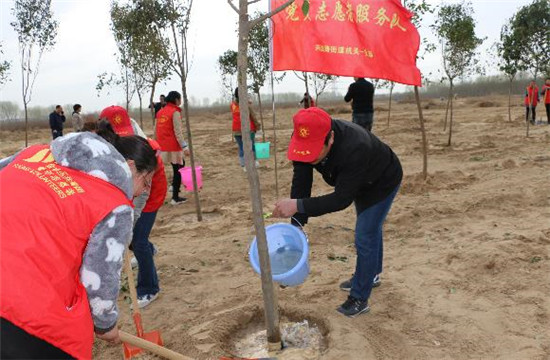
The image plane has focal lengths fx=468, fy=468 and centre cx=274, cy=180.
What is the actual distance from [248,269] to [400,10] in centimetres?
361

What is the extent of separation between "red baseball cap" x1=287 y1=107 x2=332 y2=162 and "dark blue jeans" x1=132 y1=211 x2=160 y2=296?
4.65 ft

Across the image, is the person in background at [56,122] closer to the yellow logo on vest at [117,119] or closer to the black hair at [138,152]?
the yellow logo on vest at [117,119]

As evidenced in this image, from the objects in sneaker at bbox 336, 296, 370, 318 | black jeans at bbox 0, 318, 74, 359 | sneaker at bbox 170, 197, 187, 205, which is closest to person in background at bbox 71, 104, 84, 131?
sneaker at bbox 170, 197, 187, 205

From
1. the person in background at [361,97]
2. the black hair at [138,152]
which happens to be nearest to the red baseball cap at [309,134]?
the black hair at [138,152]

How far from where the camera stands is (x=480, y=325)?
127 inches

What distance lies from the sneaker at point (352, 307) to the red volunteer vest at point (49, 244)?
219 centimetres

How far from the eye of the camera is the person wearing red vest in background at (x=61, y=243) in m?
1.37

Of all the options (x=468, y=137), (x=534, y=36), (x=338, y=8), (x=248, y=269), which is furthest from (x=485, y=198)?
(x=534, y=36)

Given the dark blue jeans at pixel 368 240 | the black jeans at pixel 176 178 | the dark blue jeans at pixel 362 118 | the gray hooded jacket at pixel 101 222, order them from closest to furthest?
the gray hooded jacket at pixel 101 222
the dark blue jeans at pixel 368 240
the black jeans at pixel 176 178
the dark blue jeans at pixel 362 118

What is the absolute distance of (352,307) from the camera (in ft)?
11.3

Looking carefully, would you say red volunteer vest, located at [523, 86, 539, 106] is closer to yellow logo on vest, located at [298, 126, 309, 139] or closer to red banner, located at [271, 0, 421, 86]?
red banner, located at [271, 0, 421, 86]

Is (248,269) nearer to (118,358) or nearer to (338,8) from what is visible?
(118,358)

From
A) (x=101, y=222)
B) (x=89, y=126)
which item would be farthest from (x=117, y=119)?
(x=101, y=222)

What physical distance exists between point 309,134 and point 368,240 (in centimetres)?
98
